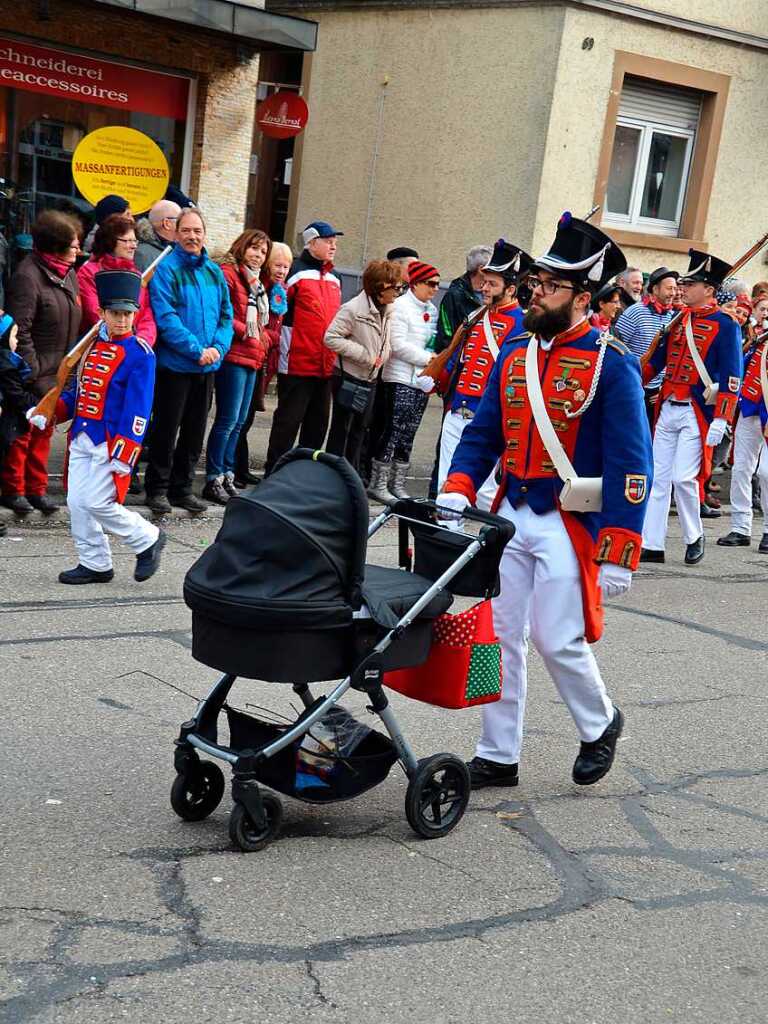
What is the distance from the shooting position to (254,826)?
4570 millimetres

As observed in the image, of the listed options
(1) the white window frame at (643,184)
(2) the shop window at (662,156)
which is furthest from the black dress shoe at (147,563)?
(1) the white window frame at (643,184)

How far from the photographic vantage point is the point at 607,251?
5207 millimetres

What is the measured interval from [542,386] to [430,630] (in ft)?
3.52

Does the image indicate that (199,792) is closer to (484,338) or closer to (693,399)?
(484,338)

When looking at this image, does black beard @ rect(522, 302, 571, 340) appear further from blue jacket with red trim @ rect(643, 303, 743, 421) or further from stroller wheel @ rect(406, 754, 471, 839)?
blue jacket with red trim @ rect(643, 303, 743, 421)

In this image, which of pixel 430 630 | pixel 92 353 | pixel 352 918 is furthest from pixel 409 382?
pixel 352 918

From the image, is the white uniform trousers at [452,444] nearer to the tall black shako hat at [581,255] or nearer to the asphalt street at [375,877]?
the asphalt street at [375,877]

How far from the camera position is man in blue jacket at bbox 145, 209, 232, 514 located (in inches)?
383

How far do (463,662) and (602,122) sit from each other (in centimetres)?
1258

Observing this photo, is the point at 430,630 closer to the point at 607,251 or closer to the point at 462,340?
the point at 607,251

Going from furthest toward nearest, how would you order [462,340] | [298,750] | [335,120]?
[335,120]
[462,340]
[298,750]

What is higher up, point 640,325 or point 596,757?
point 640,325


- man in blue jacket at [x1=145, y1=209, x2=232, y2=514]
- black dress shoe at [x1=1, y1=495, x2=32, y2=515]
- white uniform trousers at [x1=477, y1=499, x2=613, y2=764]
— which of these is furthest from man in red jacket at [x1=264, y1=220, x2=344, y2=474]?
white uniform trousers at [x1=477, y1=499, x2=613, y2=764]

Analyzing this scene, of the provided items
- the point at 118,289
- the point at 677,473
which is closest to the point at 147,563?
the point at 118,289
